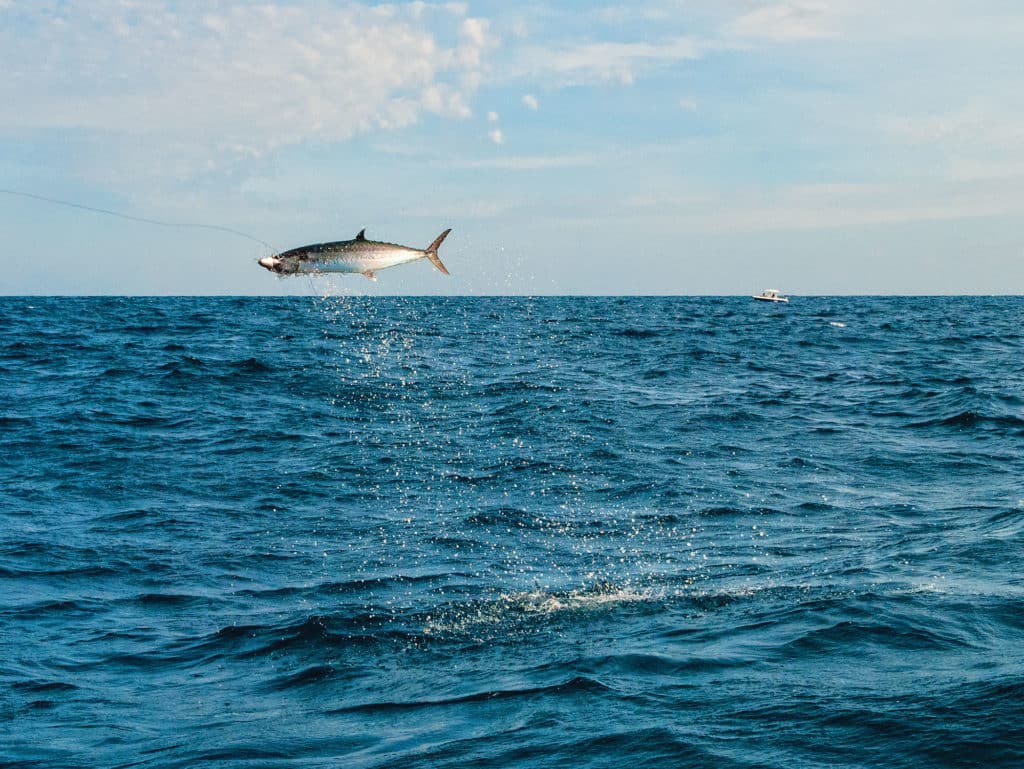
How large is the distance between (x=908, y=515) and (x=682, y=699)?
7.49 m

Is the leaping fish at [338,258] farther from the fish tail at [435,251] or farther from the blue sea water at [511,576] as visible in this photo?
the blue sea water at [511,576]

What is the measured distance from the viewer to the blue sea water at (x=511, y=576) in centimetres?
677

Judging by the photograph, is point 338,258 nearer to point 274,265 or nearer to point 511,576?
point 274,265

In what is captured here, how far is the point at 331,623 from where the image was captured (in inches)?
378

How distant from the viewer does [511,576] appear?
Result: 11.2 m

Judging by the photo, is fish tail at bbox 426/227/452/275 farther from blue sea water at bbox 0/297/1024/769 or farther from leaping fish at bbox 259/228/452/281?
blue sea water at bbox 0/297/1024/769

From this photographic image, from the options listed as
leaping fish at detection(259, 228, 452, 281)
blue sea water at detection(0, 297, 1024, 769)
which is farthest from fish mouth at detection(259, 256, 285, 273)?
blue sea water at detection(0, 297, 1024, 769)

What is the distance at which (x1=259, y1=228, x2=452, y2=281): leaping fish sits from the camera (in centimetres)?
1295

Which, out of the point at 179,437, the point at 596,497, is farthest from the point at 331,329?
the point at 596,497

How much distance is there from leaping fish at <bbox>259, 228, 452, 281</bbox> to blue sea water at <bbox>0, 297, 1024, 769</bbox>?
3717 mm

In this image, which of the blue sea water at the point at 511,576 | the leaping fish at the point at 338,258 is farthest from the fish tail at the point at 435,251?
the blue sea water at the point at 511,576

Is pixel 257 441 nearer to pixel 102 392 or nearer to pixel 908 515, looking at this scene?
pixel 102 392

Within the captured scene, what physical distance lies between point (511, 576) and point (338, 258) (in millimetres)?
4988

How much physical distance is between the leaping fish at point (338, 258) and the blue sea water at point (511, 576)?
3717 millimetres
